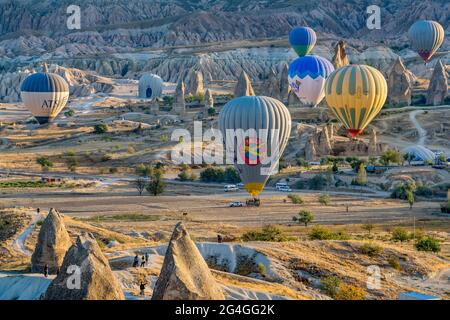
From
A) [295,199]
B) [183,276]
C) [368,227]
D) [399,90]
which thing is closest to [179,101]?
[399,90]

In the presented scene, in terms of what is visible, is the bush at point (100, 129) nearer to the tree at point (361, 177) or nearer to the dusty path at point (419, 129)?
the dusty path at point (419, 129)

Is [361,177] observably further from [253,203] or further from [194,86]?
[194,86]

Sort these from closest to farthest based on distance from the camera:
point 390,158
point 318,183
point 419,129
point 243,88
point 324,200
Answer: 1. point 324,200
2. point 318,183
3. point 390,158
4. point 419,129
5. point 243,88

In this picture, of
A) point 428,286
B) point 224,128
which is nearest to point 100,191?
point 224,128

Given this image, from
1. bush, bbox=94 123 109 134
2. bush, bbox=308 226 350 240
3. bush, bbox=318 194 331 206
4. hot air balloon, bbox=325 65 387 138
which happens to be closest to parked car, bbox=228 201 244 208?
bush, bbox=318 194 331 206

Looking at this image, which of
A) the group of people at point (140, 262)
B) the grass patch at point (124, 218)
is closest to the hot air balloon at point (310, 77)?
the grass patch at point (124, 218)

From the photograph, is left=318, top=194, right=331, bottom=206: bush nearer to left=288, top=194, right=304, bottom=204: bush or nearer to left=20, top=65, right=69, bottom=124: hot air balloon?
left=288, top=194, right=304, bottom=204: bush

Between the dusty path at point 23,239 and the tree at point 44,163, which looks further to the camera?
the tree at point 44,163
